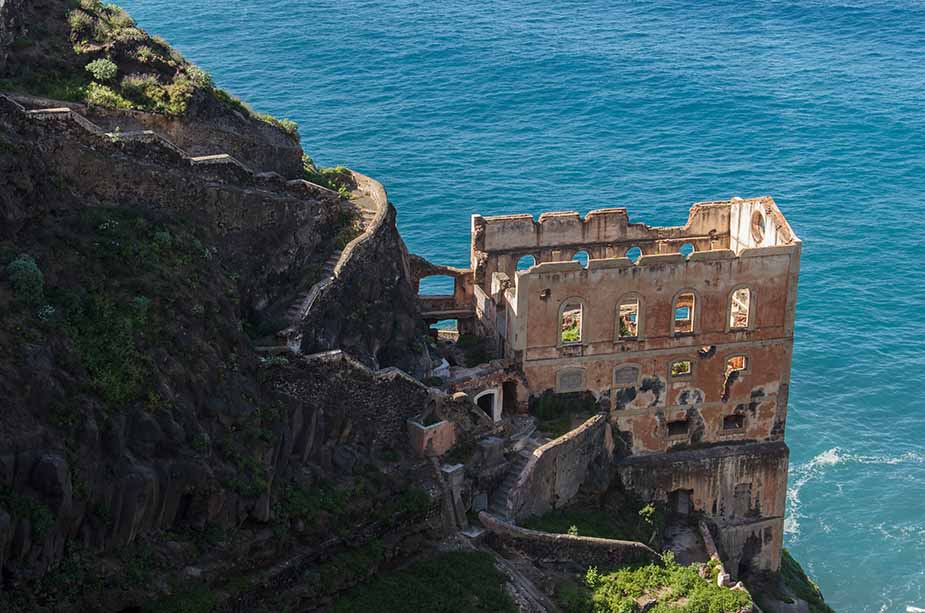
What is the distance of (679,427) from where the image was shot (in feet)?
223

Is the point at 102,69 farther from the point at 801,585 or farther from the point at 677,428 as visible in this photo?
the point at 801,585

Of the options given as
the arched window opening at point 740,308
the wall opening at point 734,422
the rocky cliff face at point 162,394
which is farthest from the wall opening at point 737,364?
the rocky cliff face at point 162,394

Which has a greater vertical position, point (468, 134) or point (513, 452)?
point (468, 134)

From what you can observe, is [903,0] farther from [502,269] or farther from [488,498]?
[488,498]

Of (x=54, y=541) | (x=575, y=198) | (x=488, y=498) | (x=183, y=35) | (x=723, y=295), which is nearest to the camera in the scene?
(x=54, y=541)

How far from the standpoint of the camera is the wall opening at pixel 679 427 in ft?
222

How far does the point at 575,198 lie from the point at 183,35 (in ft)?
142

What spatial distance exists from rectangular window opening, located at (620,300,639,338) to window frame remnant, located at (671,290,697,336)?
156 cm

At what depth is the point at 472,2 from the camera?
496ft

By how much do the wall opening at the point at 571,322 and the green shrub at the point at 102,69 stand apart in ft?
66.2

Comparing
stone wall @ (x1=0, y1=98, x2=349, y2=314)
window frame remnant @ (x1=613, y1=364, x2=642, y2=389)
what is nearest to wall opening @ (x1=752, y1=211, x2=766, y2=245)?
window frame remnant @ (x1=613, y1=364, x2=642, y2=389)

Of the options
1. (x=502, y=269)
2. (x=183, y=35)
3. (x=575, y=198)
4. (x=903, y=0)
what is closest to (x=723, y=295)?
(x=502, y=269)

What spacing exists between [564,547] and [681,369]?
11.8 m

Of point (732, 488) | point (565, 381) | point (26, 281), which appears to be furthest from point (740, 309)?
point (26, 281)
